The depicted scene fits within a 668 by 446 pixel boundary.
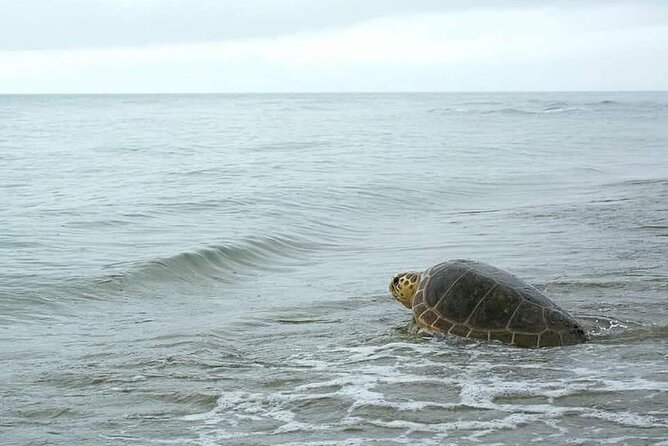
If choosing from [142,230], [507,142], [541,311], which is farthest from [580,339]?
[507,142]

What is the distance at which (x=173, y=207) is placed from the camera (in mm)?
16406

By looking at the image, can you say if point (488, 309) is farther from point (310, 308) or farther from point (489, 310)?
point (310, 308)

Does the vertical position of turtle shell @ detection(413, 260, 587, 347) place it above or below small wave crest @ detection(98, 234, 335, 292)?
above

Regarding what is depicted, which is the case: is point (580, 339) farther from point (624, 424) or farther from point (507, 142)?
point (507, 142)

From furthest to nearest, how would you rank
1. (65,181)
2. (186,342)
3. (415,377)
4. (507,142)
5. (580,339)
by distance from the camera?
(507,142)
(65,181)
(186,342)
(580,339)
(415,377)

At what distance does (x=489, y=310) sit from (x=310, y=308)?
214cm

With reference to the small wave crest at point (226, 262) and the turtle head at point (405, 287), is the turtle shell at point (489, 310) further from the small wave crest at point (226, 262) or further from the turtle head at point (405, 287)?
the small wave crest at point (226, 262)

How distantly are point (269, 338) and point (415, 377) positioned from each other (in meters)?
1.70

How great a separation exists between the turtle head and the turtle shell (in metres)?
0.26

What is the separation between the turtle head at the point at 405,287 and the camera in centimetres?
766

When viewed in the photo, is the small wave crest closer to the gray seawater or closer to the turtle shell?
the gray seawater

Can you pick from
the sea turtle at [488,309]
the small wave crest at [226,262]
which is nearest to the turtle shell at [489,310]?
the sea turtle at [488,309]

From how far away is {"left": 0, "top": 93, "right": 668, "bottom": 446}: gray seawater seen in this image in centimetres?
525

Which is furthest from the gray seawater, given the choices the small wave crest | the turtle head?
the turtle head
